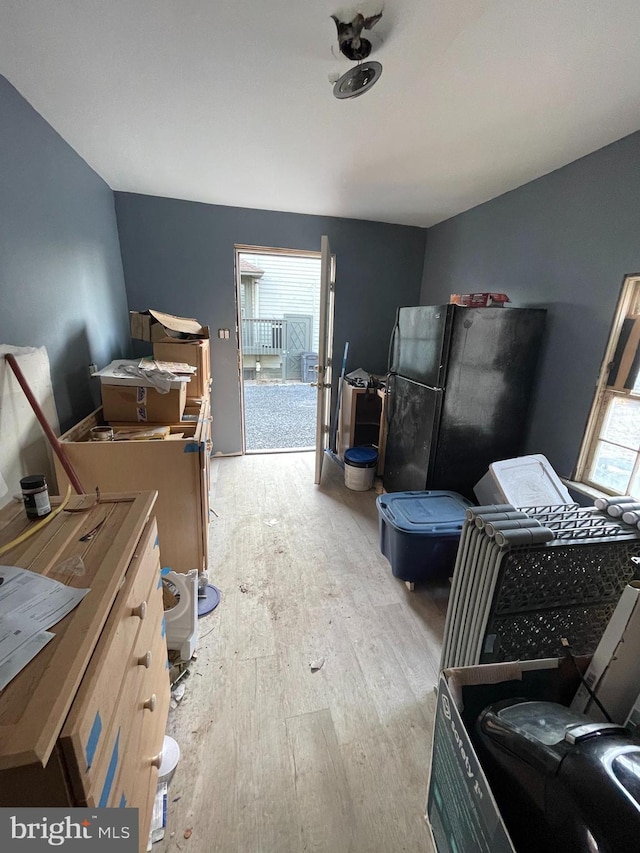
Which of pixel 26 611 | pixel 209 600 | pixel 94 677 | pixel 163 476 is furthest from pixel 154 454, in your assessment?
pixel 94 677

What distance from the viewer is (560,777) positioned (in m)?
0.60

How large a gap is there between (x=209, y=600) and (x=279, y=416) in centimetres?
355

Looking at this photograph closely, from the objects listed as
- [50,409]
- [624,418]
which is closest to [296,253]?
[50,409]

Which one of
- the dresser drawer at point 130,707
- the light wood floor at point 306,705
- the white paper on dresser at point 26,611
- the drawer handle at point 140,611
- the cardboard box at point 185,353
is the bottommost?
the light wood floor at point 306,705

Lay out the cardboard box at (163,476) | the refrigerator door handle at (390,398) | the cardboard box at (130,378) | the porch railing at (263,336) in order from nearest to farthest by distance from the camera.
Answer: the cardboard box at (163,476)
the cardboard box at (130,378)
the refrigerator door handle at (390,398)
the porch railing at (263,336)

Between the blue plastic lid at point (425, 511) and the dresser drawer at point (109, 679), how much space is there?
1292 millimetres

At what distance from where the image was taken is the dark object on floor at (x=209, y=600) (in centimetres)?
176

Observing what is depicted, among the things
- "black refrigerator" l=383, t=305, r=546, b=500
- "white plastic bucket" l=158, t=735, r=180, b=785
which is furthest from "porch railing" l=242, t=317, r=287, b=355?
"white plastic bucket" l=158, t=735, r=180, b=785

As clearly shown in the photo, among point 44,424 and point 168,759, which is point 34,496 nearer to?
point 44,424

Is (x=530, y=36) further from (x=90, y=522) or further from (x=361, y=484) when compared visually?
(x=361, y=484)

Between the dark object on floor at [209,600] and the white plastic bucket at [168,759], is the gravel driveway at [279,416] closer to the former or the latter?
the dark object on floor at [209,600]

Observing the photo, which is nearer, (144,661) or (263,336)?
(144,661)

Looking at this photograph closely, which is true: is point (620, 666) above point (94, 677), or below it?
below

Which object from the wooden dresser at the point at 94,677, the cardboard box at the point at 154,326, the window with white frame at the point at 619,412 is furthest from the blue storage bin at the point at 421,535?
the cardboard box at the point at 154,326
